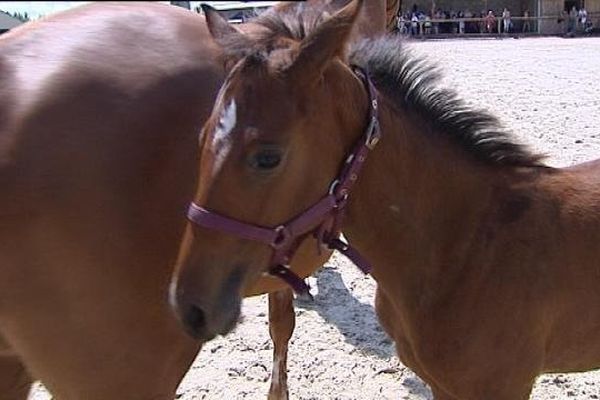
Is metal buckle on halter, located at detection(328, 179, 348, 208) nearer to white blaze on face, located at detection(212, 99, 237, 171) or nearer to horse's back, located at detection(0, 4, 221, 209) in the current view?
white blaze on face, located at detection(212, 99, 237, 171)

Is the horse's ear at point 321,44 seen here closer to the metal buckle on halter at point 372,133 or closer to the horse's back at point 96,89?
the metal buckle on halter at point 372,133

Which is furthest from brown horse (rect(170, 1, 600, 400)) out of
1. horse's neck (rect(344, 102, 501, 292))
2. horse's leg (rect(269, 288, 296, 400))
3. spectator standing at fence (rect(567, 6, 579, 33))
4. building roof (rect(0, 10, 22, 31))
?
spectator standing at fence (rect(567, 6, 579, 33))

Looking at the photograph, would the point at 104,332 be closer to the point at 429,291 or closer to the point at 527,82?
the point at 429,291

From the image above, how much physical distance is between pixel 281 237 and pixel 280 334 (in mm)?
1770

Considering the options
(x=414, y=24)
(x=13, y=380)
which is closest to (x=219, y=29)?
(x=13, y=380)

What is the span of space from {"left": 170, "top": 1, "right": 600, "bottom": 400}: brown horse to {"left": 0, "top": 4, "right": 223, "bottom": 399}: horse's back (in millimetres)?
285

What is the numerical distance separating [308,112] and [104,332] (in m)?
0.86

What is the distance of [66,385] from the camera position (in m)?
2.19

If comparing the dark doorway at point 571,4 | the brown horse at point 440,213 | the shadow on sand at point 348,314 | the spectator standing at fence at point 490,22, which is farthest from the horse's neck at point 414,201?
the dark doorway at point 571,4

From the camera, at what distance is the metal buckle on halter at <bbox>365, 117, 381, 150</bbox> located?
213cm

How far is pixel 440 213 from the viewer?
7.86 feet

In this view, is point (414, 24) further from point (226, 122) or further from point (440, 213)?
point (226, 122)

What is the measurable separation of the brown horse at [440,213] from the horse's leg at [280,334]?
3.52 ft

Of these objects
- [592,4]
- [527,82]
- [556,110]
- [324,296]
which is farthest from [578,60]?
[592,4]
